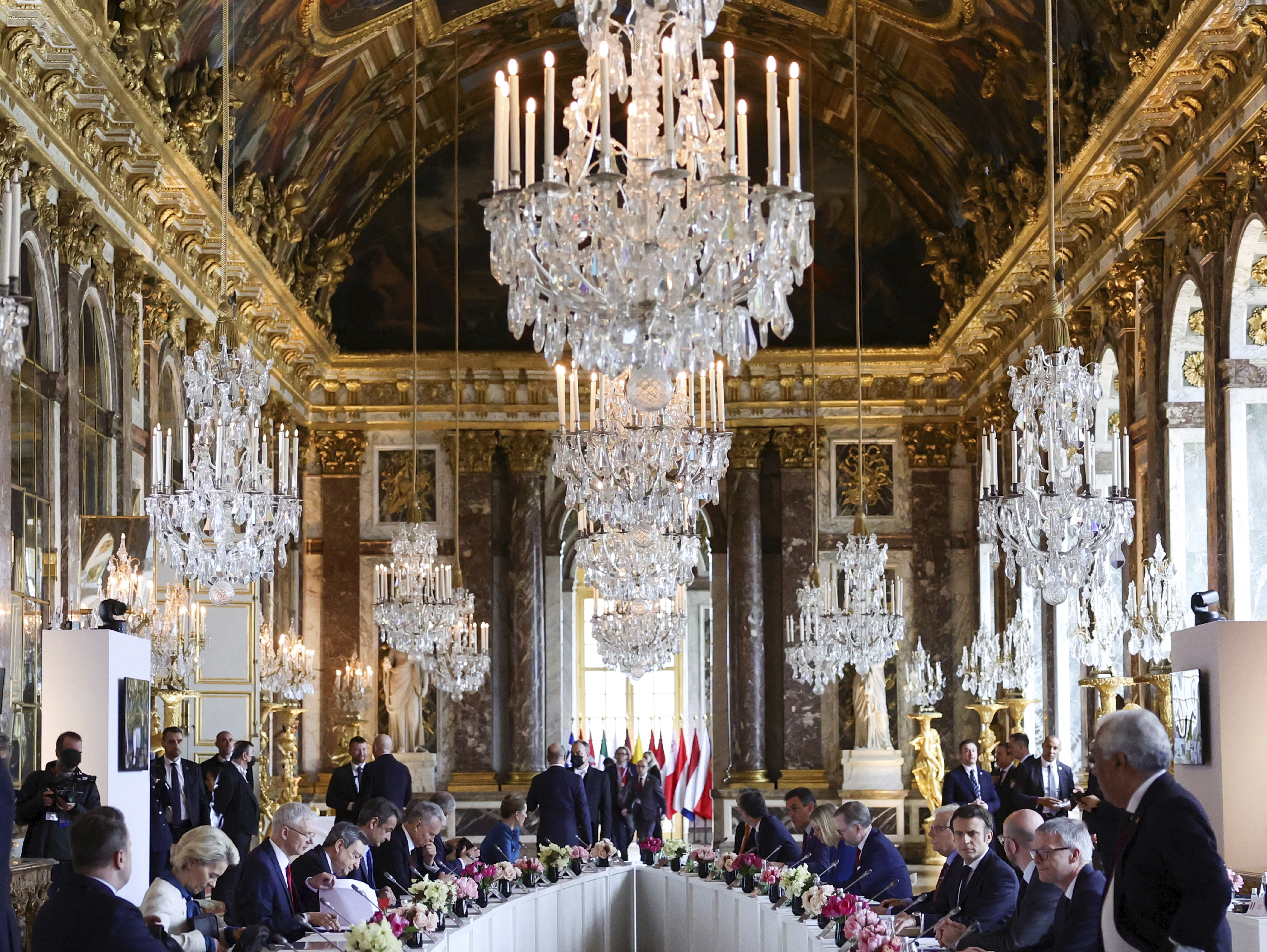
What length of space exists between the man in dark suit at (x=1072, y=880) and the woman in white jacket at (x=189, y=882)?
3542 millimetres

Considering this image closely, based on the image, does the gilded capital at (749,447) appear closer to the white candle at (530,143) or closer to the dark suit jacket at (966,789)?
the dark suit jacket at (966,789)

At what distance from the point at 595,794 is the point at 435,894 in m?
9.06

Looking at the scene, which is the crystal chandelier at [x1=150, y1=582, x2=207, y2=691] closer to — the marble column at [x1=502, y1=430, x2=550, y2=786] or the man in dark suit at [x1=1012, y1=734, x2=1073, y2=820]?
the man in dark suit at [x1=1012, y1=734, x2=1073, y2=820]

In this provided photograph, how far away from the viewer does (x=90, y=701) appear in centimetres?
1108

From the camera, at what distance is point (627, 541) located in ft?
48.4

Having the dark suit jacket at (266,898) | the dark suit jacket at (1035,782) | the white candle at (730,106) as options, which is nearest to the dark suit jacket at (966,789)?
the dark suit jacket at (1035,782)

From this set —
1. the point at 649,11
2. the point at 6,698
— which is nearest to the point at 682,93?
the point at 649,11

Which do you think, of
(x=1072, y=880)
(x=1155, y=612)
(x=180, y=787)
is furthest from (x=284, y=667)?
(x=1072, y=880)

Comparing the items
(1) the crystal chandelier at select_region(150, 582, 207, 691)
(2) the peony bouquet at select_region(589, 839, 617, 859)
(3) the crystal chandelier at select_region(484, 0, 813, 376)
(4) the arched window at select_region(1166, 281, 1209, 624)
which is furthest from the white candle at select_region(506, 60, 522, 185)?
(4) the arched window at select_region(1166, 281, 1209, 624)

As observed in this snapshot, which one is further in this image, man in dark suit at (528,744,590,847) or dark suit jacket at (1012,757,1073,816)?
man in dark suit at (528,744,590,847)

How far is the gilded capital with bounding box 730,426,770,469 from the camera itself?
2548 cm

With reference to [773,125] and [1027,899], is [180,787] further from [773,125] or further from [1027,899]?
[773,125]

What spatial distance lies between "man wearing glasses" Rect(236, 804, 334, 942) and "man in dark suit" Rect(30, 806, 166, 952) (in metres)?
2.60

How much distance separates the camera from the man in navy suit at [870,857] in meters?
11.1
